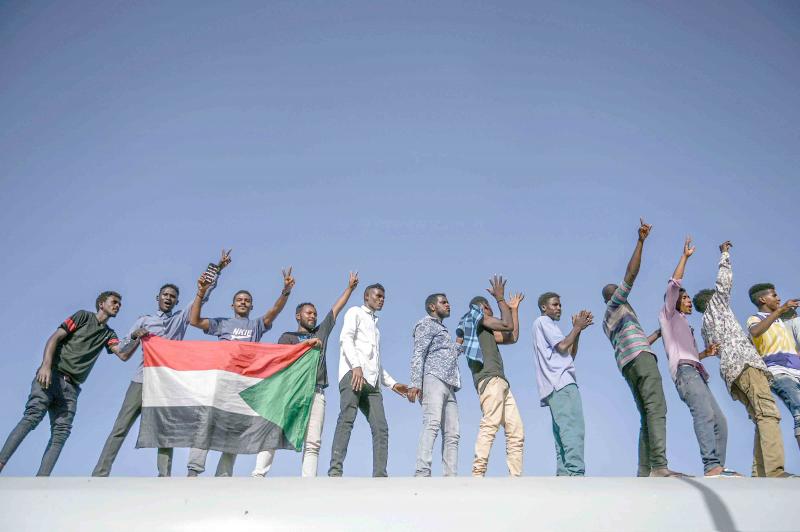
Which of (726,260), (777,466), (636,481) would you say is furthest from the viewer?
(726,260)

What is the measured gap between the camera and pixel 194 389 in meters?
6.60

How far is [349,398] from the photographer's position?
653cm

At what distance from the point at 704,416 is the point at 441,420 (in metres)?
2.73

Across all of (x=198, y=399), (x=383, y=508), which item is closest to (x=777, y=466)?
(x=383, y=508)

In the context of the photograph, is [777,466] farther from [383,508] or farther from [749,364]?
[383,508]

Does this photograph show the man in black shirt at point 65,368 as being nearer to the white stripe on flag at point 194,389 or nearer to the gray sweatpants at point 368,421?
the white stripe on flag at point 194,389

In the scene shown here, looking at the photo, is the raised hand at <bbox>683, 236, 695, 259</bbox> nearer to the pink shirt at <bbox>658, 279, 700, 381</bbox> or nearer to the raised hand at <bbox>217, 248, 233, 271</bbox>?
the pink shirt at <bbox>658, 279, 700, 381</bbox>

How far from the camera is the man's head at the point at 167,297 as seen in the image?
737cm

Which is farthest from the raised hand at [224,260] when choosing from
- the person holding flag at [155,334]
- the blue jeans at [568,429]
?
the blue jeans at [568,429]

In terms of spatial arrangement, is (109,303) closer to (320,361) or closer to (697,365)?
(320,361)

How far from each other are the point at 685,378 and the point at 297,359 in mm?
4317

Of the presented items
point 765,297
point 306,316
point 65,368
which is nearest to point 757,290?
point 765,297

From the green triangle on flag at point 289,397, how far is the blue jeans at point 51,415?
2102mm

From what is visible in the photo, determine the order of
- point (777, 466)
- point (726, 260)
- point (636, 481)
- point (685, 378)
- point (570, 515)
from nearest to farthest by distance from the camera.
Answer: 1. point (570, 515)
2. point (636, 481)
3. point (777, 466)
4. point (685, 378)
5. point (726, 260)
